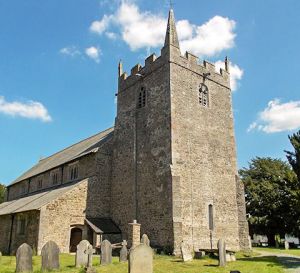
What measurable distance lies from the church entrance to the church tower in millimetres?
2856

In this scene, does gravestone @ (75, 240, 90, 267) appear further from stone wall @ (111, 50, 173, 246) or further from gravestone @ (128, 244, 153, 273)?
gravestone @ (128, 244, 153, 273)

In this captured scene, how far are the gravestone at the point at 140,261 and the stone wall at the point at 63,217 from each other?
14.3 metres

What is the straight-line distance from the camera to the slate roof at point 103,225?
22.5 m

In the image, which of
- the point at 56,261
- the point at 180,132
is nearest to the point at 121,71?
the point at 180,132

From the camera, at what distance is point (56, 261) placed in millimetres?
13211

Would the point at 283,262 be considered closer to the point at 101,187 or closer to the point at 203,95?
the point at 203,95

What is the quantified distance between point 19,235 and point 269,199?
24.7m

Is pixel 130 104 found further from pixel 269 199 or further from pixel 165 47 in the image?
pixel 269 199

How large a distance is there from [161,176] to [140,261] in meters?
12.8

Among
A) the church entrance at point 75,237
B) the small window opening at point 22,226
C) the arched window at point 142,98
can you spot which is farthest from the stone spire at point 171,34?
the small window opening at point 22,226

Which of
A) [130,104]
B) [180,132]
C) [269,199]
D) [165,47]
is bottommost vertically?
[269,199]

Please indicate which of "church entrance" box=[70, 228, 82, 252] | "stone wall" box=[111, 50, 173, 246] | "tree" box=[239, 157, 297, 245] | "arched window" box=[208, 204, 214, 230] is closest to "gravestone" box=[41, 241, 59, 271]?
"stone wall" box=[111, 50, 173, 246]

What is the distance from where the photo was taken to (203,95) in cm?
2489

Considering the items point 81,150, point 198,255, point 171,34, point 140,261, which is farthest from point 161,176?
point 140,261
